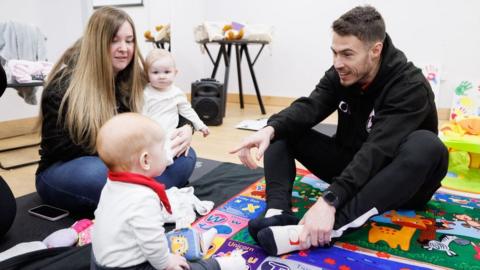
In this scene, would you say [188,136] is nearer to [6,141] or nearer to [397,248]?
[397,248]

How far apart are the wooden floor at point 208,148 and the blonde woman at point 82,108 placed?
412 mm

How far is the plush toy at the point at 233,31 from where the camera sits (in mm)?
3166

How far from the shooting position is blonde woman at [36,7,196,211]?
4.27ft

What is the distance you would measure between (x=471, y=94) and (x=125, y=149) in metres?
3.02

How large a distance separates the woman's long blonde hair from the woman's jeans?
0.24 ft

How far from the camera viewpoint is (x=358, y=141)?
1388 millimetres

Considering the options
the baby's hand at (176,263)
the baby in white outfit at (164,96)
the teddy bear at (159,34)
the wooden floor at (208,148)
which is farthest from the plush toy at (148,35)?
the baby's hand at (176,263)

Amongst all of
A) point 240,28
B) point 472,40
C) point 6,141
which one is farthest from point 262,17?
point 6,141

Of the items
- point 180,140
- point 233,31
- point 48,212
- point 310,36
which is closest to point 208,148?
point 180,140

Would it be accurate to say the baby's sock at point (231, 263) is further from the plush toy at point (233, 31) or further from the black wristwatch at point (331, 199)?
the plush toy at point (233, 31)

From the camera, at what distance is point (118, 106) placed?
1.45 meters

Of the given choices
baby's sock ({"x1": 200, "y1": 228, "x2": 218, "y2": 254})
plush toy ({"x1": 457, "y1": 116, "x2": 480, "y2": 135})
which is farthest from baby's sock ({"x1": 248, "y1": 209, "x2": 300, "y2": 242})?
plush toy ({"x1": 457, "y1": 116, "x2": 480, "y2": 135})

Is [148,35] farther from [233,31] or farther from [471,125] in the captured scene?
[471,125]

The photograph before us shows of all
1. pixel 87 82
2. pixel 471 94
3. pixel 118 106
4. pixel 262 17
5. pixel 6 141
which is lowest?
pixel 6 141
